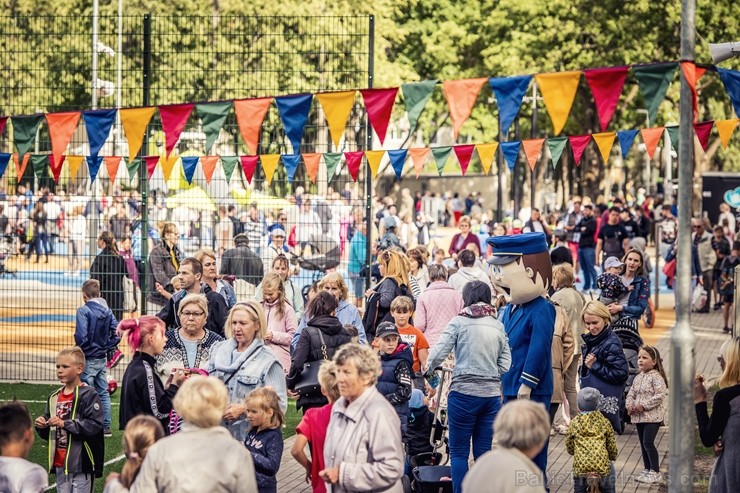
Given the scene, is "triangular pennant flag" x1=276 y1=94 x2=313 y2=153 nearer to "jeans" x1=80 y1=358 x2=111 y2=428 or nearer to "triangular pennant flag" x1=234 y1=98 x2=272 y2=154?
"triangular pennant flag" x1=234 y1=98 x2=272 y2=154

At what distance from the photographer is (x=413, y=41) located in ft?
164

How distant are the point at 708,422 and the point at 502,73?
38331 mm

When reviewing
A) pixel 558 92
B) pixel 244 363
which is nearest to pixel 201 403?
pixel 244 363

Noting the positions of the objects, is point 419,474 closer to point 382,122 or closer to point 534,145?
point 382,122

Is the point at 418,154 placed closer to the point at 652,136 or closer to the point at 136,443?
the point at 652,136

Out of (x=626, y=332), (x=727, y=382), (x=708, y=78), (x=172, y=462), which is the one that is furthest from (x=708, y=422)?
(x=708, y=78)

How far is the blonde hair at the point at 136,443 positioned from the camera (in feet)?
21.0

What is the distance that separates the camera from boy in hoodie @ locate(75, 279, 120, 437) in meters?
12.9

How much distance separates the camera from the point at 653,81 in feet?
32.4

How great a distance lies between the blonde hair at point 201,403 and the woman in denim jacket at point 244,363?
87.2 inches

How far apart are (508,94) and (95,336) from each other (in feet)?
16.9

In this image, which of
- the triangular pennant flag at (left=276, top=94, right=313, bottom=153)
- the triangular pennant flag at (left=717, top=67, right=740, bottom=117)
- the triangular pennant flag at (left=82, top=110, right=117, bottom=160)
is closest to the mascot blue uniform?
the triangular pennant flag at (left=717, top=67, right=740, bottom=117)

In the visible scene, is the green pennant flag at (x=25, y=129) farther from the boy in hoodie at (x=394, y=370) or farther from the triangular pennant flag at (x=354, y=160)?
the boy in hoodie at (x=394, y=370)

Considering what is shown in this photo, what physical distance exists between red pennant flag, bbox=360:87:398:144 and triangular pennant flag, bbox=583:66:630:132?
7.58 feet
